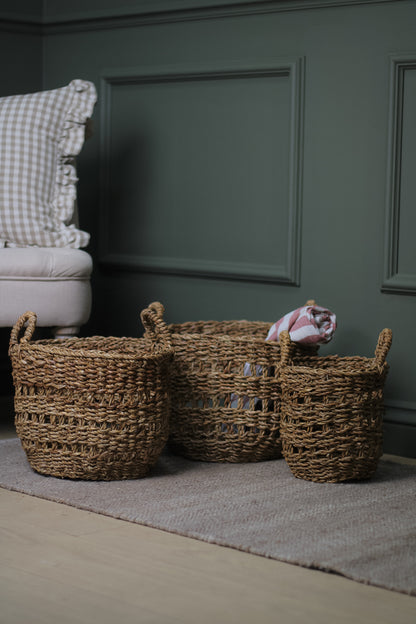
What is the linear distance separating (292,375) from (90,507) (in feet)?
1.62

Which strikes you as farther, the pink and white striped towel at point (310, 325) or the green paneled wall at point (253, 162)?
the green paneled wall at point (253, 162)

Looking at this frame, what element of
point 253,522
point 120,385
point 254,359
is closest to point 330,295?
point 254,359

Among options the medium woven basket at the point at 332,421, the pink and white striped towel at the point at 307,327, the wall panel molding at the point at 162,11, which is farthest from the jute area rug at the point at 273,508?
the wall panel molding at the point at 162,11

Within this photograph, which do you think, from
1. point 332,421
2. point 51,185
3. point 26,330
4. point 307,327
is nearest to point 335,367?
point 307,327

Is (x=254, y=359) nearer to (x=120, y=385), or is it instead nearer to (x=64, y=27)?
(x=120, y=385)

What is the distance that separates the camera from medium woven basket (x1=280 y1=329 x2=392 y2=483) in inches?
66.1

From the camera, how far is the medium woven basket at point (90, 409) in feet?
5.38

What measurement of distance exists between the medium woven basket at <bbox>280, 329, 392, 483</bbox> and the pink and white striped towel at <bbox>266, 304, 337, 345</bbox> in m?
0.14

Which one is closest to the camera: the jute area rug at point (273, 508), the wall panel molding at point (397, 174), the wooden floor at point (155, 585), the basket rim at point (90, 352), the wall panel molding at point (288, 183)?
the wooden floor at point (155, 585)

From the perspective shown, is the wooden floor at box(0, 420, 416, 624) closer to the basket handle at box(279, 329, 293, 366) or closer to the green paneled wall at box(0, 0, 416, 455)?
the basket handle at box(279, 329, 293, 366)

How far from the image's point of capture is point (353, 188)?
2135 millimetres

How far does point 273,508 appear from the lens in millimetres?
1519

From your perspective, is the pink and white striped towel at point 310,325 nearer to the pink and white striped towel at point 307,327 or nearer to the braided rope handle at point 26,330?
the pink and white striped towel at point 307,327

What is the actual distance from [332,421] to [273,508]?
0.25m
